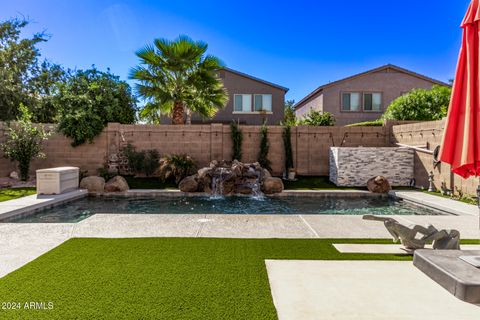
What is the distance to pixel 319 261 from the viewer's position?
12.4 ft

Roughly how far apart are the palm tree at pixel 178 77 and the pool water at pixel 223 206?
5.27m

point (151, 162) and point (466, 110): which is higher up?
point (466, 110)

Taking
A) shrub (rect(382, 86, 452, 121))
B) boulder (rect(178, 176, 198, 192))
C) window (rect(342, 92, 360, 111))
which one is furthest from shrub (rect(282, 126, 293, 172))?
window (rect(342, 92, 360, 111))

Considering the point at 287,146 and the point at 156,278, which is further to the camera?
the point at 287,146

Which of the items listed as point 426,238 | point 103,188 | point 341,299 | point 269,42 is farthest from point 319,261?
point 269,42

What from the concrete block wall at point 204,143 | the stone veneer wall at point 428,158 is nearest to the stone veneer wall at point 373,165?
the stone veneer wall at point 428,158

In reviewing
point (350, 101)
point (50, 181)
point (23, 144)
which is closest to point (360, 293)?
point (50, 181)

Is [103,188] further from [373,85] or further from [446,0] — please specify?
[373,85]

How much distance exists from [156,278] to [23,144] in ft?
39.4

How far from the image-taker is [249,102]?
67.1 ft

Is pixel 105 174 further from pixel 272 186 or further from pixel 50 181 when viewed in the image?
pixel 272 186

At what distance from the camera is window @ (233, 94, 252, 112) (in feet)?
66.8

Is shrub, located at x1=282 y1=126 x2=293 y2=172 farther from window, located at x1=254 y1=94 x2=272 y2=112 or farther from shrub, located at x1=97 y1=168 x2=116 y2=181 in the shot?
shrub, located at x1=97 y1=168 x2=116 y2=181

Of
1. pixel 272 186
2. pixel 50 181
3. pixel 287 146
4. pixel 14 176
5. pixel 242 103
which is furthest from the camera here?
pixel 242 103
